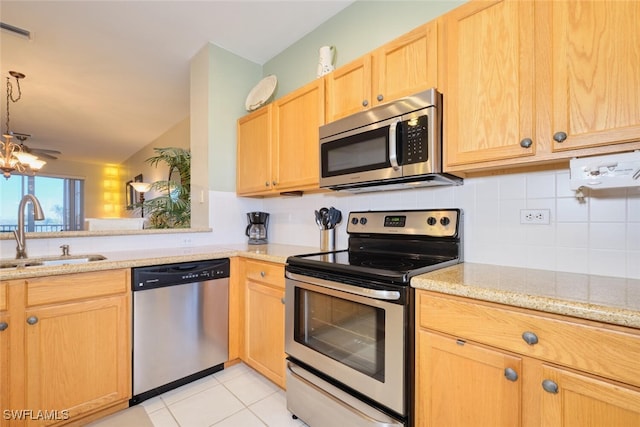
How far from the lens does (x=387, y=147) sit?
1.53 meters

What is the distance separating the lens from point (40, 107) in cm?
393

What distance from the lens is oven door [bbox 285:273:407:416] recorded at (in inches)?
46.6

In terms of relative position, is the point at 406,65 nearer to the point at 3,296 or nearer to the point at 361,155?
the point at 361,155

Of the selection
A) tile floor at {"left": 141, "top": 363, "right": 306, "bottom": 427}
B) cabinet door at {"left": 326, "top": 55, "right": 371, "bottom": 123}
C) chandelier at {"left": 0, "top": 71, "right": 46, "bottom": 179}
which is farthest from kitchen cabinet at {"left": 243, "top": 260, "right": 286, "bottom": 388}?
chandelier at {"left": 0, "top": 71, "right": 46, "bottom": 179}

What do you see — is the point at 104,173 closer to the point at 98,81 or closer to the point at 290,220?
the point at 98,81

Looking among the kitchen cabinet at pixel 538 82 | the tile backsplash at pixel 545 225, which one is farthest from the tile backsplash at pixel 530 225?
the kitchen cabinet at pixel 538 82

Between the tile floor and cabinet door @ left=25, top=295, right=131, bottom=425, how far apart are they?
9.8 inches

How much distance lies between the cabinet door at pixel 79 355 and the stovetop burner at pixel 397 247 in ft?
3.45

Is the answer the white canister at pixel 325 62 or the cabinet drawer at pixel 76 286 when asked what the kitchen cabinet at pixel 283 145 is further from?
the cabinet drawer at pixel 76 286

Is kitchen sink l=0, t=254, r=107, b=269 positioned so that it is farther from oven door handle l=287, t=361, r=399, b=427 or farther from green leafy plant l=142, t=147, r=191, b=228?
oven door handle l=287, t=361, r=399, b=427

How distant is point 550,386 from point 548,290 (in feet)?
0.94

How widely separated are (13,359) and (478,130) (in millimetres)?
2376

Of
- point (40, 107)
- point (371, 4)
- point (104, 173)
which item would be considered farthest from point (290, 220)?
point (104, 173)

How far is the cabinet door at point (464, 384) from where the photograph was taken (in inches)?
37.8
